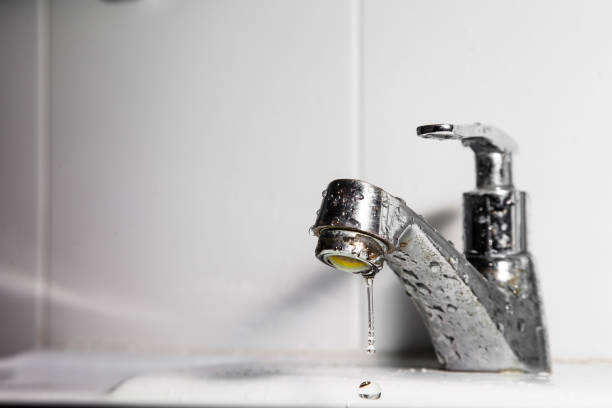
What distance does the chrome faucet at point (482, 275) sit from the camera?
557 mm

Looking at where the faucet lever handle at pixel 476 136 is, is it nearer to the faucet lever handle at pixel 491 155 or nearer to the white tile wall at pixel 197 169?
Answer: the faucet lever handle at pixel 491 155

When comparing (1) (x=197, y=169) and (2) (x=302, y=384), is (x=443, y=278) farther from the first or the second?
(1) (x=197, y=169)

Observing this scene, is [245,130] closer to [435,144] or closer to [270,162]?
[270,162]

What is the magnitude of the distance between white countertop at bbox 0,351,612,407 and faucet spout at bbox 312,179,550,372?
20mm

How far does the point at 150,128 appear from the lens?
76cm

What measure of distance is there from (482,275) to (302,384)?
17cm

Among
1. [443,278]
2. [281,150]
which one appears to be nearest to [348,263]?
[443,278]

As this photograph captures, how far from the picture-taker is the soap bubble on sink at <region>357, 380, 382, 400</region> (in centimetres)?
55

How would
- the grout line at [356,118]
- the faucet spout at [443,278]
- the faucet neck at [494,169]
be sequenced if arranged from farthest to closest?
1. the grout line at [356,118]
2. the faucet neck at [494,169]
3. the faucet spout at [443,278]

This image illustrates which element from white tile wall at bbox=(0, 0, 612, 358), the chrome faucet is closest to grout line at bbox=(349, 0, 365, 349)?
white tile wall at bbox=(0, 0, 612, 358)

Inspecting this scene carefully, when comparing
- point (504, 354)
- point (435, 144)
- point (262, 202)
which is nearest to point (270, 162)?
point (262, 202)

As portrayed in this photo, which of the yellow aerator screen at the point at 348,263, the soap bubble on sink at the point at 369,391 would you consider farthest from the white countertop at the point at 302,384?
the yellow aerator screen at the point at 348,263

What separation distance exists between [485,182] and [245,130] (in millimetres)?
262

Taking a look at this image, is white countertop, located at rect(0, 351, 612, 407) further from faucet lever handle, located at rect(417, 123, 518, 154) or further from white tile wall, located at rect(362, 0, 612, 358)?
faucet lever handle, located at rect(417, 123, 518, 154)
